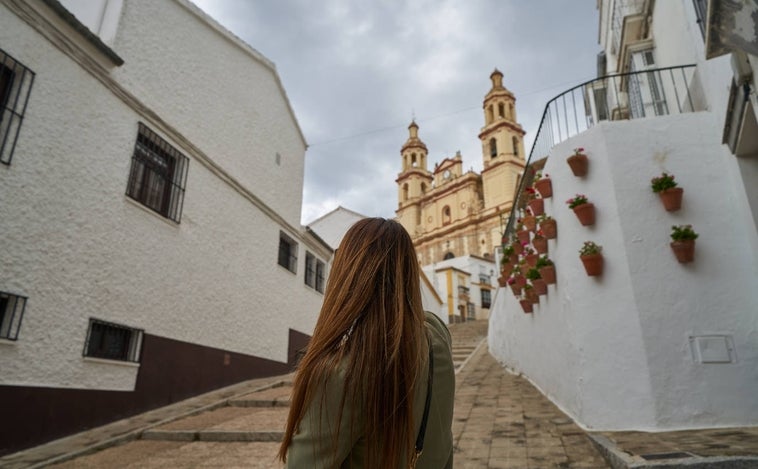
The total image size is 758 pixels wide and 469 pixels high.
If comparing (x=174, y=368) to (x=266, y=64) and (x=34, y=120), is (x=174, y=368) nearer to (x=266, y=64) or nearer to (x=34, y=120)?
(x=34, y=120)

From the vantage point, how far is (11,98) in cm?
462

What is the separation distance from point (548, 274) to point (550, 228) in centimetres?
57

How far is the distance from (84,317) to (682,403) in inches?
248

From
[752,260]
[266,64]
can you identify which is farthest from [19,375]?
[266,64]

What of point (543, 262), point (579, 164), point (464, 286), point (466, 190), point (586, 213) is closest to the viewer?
point (586, 213)

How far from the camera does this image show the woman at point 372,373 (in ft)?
3.32

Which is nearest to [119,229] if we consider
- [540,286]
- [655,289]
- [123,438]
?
[123,438]

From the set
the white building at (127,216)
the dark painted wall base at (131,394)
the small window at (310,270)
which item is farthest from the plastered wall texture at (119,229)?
the small window at (310,270)

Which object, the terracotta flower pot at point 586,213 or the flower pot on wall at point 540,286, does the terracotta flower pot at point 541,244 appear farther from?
the terracotta flower pot at point 586,213

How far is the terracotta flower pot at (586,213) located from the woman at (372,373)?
404 centimetres

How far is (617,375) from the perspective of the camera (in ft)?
14.1

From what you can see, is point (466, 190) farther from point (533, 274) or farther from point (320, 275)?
point (533, 274)

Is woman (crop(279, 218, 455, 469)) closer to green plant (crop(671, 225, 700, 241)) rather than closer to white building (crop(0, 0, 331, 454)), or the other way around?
green plant (crop(671, 225, 700, 241))

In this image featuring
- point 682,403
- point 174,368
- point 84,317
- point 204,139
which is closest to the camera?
point 682,403
